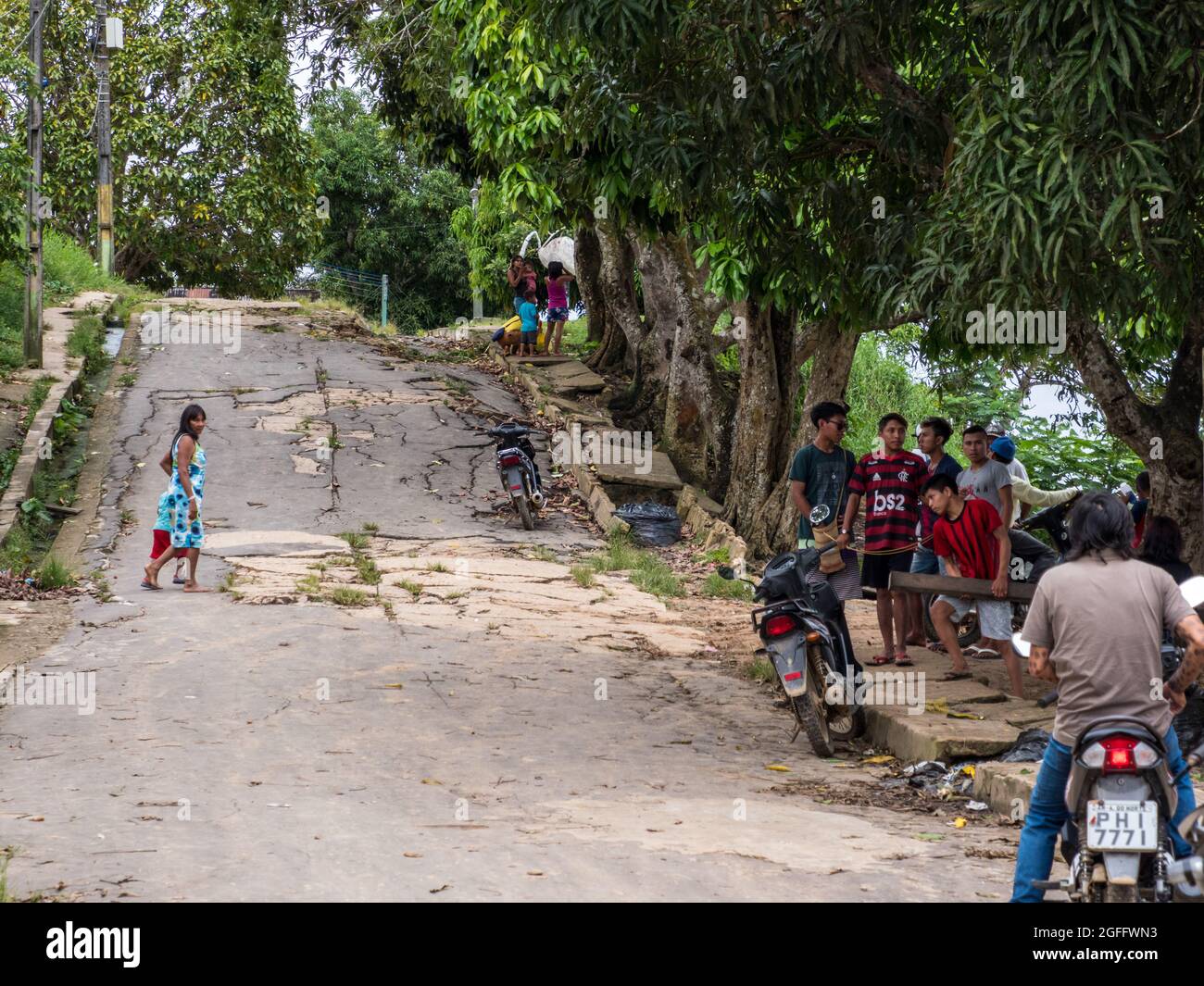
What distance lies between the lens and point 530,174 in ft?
36.8

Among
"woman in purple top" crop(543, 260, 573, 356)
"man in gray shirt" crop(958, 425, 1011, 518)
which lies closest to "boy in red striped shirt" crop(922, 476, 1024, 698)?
"man in gray shirt" crop(958, 425, 1011, 518)

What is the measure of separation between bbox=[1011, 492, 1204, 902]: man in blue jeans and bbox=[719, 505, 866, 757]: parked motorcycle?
2809 mm

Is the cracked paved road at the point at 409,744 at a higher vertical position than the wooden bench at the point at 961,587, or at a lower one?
lower

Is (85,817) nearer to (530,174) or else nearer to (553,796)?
(553,796)

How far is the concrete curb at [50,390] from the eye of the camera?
45.8 ft

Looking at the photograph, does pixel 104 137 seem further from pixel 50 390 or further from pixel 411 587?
pixel 411 587

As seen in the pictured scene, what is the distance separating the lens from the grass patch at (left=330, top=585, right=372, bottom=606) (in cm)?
1128

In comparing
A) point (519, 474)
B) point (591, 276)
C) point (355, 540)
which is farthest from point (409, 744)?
point (591, 276)

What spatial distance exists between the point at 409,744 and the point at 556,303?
625 inches

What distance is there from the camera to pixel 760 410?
15.9 metres

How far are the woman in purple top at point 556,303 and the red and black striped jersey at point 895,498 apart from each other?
13355 millimetres

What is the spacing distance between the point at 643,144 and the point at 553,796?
4.70 metres

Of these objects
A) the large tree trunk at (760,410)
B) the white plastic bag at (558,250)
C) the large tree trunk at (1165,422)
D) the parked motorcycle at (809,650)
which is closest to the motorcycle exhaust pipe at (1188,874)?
the parked motorcycle at (809,650)

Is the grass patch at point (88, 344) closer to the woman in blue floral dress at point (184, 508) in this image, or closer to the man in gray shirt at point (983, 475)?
the woman in blue floral dress at point (184, 508)
